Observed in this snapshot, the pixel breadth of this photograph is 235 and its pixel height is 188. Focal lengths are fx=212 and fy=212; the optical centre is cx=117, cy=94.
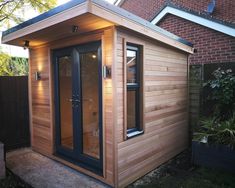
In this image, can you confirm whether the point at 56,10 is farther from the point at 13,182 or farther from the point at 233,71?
the point at 233,71

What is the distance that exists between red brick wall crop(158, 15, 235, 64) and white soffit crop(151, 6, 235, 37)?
0.13 m

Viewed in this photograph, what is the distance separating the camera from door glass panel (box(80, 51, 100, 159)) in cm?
321

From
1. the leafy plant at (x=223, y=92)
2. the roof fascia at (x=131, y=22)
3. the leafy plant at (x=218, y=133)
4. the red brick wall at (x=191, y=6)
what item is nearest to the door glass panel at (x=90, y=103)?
→ the roof fascia at (x=131, y=22)

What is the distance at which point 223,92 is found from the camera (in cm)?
399

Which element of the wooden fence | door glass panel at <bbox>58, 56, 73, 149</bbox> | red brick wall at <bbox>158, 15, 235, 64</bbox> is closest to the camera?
door glass panel at <bbox>58, 56, 73, 149</bbox>

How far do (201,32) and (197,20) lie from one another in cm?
35

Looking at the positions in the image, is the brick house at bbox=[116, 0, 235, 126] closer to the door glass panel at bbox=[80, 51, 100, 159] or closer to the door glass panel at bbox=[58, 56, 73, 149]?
the door glass panel at bbox=[80, 51, 100, 159]

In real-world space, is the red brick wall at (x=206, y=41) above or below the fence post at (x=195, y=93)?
above

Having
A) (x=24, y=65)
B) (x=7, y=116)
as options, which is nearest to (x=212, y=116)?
(x=7, y=116)

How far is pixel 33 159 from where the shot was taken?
13.1 ft

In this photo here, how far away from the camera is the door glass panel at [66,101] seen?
3.67 meters

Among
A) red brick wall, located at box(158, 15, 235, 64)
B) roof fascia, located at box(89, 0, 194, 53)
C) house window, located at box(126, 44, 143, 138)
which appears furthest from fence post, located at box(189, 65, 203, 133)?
house window, located at box(126, 44, 143, 138)

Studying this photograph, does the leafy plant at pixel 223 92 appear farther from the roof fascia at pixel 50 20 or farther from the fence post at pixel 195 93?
the roof fascia at pixel 50 20

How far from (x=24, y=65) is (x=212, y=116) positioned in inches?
279
